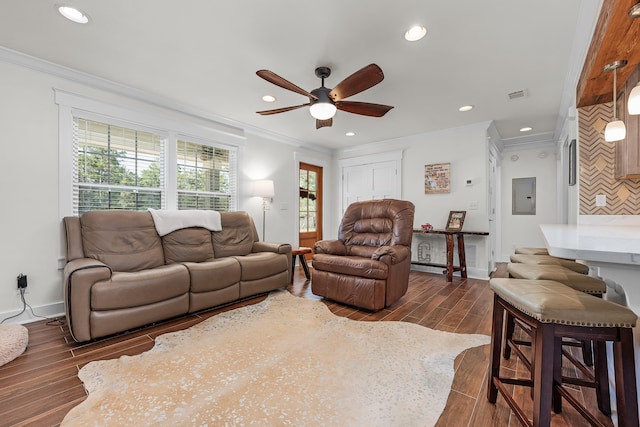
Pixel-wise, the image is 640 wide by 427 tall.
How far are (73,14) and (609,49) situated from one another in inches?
147

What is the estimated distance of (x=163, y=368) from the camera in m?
1.82

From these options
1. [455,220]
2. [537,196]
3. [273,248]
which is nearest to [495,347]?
[273,248]

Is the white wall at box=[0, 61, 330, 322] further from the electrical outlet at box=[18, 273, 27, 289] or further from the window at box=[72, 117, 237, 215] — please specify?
the window at box=[72, 117, 237, 215]

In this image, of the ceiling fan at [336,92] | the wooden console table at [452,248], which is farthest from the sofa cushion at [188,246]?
the wooden console table at [452,248]

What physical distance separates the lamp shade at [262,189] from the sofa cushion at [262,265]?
1.06 metres

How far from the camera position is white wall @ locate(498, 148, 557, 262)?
5.16 meters

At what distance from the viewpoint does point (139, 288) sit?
7.83 feet

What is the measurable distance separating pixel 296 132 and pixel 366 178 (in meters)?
1.78

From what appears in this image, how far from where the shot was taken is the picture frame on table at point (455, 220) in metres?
4.41

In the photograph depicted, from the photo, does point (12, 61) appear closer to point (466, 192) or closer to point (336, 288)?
point (336, 288)

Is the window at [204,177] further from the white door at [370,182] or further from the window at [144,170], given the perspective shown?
the white door at [370,182]

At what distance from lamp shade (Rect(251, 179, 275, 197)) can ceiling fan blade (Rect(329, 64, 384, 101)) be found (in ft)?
6.93

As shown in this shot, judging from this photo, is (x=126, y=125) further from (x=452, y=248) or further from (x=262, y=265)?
(x=452, y=248)

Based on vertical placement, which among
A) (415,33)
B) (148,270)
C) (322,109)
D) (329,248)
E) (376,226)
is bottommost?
(148,270)
